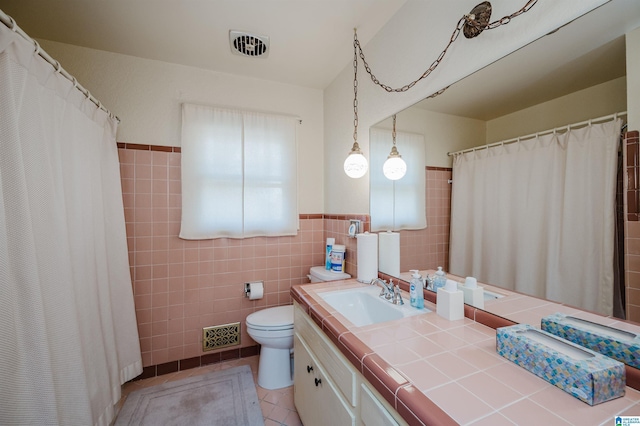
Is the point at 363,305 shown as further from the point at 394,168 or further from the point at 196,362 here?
the point at 196,362

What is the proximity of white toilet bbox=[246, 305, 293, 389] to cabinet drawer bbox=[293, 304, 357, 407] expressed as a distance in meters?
0.38

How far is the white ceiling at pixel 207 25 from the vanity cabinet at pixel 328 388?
168 centimetres

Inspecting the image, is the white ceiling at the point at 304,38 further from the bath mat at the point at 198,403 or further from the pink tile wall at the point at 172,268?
the bath mat at the point at 198,403

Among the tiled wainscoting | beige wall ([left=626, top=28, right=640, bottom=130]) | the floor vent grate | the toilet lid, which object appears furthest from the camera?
the floor vent grate

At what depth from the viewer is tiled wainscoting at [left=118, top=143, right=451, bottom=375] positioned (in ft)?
5.98

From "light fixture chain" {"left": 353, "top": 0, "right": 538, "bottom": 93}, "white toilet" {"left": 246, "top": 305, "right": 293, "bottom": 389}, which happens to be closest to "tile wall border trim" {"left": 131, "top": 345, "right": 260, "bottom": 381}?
"white toilet" {"left": 246, "top": 305, "right": 293, "bottom": 389}

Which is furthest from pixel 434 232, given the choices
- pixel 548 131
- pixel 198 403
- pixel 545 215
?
pixel 198 403

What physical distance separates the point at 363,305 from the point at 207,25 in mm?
1902

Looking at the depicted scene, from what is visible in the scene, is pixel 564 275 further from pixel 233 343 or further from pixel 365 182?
pixel 233 343


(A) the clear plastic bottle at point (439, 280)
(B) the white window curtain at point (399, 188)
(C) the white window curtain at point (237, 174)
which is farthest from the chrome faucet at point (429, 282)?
(C) the white window curtain at point (237, 174)

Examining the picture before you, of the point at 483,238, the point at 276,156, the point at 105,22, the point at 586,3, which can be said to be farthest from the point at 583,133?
the point at 105,22

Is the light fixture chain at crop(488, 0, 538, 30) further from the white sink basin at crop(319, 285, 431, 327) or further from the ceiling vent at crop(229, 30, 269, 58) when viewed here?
the ceiling vent at crop(229, 30, 269, 58)

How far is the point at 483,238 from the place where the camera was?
3.43 ft

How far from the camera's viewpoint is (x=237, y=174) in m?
2.00
